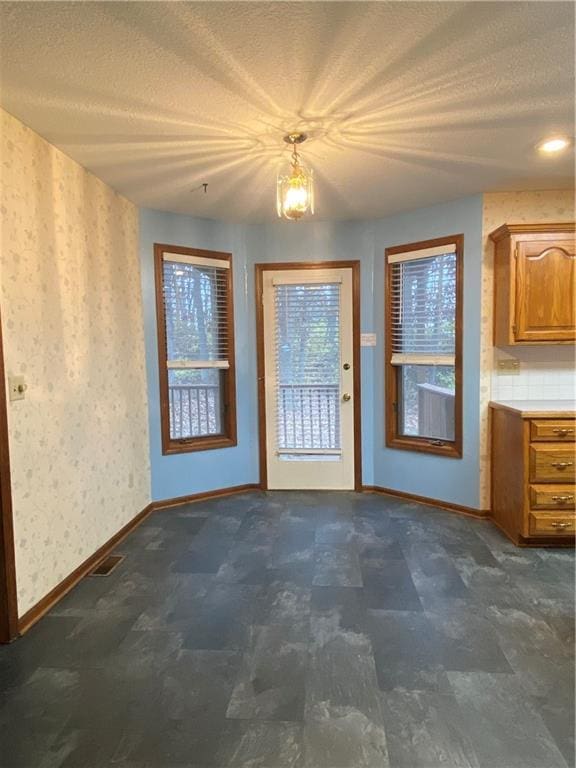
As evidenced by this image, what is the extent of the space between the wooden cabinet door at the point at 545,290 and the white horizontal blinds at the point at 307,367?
1474mm

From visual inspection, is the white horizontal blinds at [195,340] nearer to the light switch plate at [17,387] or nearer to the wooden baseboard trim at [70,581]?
the wooden baseboard trim at [70,581]

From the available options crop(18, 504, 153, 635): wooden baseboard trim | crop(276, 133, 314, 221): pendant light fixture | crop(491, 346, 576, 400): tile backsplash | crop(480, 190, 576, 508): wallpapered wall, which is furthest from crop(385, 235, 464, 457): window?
crop(18, 504, 153, 635): wooden baseboard trim

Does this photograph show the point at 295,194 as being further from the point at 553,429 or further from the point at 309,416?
the point at 309,416

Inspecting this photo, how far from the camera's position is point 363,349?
156 inches

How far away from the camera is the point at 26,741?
1.54m

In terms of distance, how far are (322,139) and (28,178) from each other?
1491 mm

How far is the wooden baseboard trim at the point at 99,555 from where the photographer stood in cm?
221

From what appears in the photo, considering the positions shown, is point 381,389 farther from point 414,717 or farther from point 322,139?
point 414,717

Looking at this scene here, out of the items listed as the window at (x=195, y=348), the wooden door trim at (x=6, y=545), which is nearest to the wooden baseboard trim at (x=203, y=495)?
the window at (x=195, y=348)

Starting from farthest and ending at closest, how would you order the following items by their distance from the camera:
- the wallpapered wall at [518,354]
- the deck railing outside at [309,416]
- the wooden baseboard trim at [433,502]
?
the deck railing outside at [309,416]
the wooden baseboard trim at [433,502]
the wallpapered wall at [518,354]

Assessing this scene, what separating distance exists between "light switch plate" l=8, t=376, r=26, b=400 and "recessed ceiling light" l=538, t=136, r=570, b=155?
9.75ft

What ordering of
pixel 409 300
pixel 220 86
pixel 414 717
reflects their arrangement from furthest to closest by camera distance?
pixel 409 300, pixel 220 86, pixel 414 717

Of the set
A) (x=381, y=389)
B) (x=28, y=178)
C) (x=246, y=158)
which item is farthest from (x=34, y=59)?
(x=381, y=389)

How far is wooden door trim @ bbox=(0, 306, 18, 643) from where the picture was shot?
202cm
